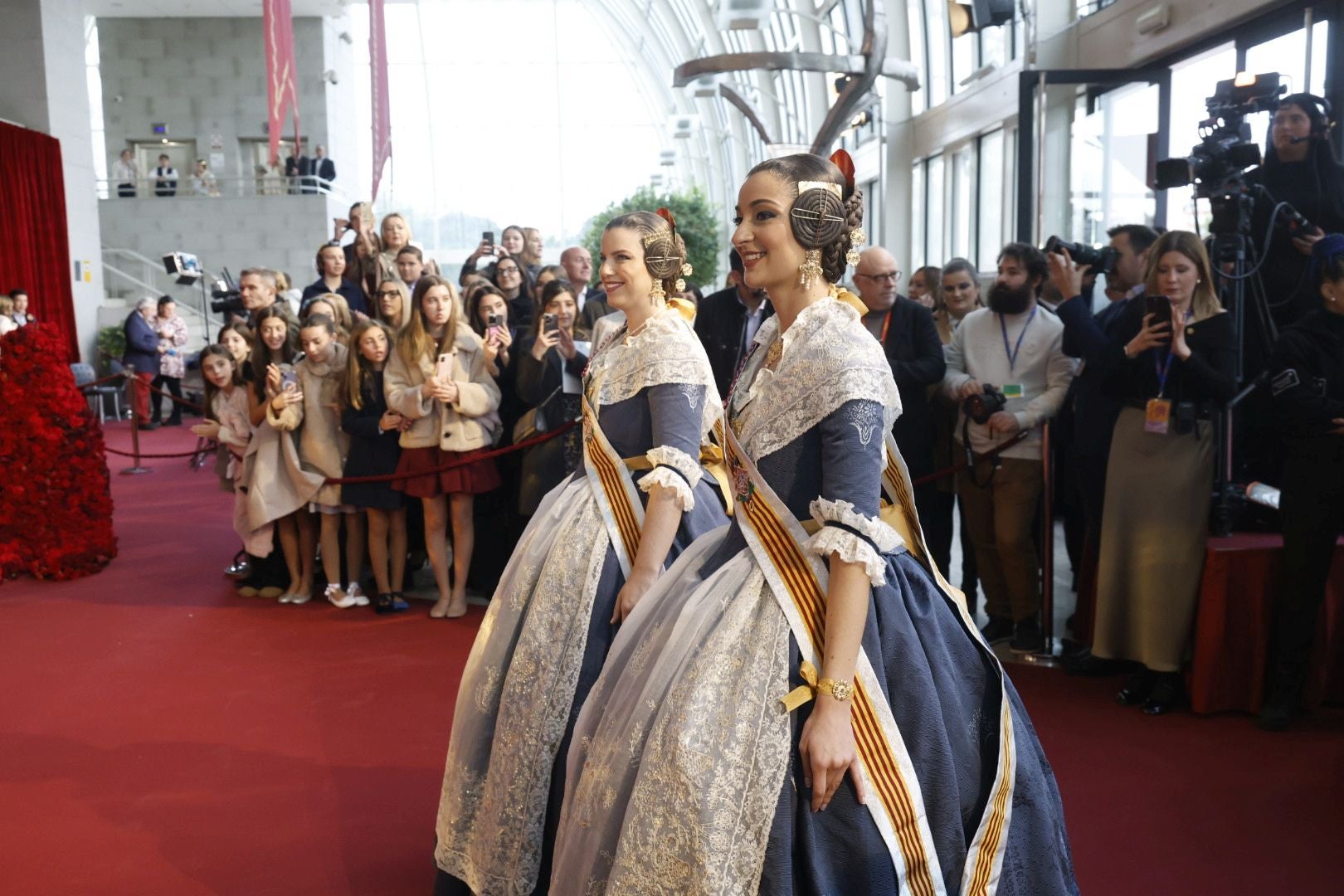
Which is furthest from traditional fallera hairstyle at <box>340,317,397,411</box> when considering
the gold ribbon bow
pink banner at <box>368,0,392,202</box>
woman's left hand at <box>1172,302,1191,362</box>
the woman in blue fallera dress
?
pink banner at <box>368,0,392,202</box>

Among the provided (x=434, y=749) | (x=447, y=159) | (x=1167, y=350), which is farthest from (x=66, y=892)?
(x=447, y=159)

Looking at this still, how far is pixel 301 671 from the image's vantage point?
14.8ft

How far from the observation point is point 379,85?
11.4 m

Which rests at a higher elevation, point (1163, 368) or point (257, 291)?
point (257, 291)

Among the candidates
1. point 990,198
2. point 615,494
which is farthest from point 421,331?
point 990,198

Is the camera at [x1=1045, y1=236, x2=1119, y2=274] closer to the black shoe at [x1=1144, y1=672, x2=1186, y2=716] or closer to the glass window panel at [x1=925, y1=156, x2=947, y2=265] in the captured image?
the black shoe at [x1=1144, y1=672, x2=1186, y2=716]

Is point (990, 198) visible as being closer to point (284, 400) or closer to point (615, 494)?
A: point (284, 400)

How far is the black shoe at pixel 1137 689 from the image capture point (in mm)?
3990

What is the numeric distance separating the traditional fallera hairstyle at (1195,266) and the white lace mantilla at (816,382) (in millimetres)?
2405

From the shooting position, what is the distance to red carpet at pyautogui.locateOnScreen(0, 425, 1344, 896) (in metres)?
2.93

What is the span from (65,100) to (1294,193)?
1458cm

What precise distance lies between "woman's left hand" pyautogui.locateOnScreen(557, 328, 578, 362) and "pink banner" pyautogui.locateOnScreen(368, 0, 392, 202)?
6.81m

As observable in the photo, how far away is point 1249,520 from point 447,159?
25.0 m

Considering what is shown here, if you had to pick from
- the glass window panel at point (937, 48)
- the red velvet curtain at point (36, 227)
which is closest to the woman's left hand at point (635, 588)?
the glass window panel at point (937, 48)
